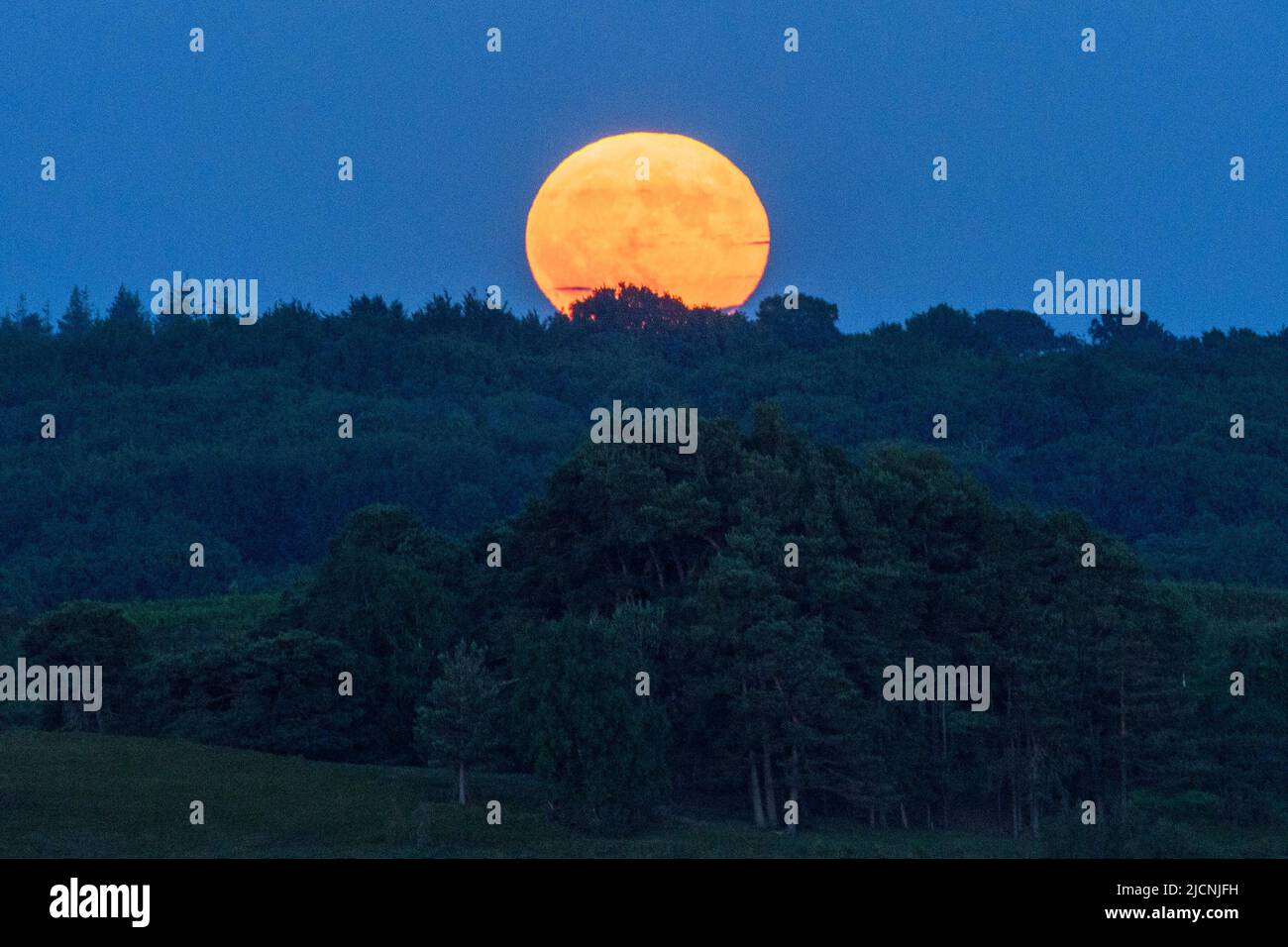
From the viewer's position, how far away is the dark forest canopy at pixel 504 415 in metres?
91.1

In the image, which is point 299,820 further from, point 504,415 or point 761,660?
point 504,415

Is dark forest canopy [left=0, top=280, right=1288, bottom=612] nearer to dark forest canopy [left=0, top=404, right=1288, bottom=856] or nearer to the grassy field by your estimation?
dark forest canopy [left=0, top=404, right=1288, bottom=856]

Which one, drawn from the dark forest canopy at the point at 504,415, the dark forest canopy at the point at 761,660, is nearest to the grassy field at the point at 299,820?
the dark forest canopy at the point at 761,660

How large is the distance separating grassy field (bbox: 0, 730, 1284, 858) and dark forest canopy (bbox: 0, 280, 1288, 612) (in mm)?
34547

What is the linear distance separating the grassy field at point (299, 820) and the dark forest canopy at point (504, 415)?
3455cm

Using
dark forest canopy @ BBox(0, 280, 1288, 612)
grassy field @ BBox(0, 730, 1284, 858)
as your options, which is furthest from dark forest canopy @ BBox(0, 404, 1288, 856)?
dark forest canopy @ BBox(0, 280, 1288, 612)

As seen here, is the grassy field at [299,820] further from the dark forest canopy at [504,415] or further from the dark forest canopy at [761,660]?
the dark forest canopy at [504,415]

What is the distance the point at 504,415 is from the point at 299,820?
74.8 m

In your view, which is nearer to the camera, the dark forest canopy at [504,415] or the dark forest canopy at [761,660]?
the dark forest canopy at [761,660]

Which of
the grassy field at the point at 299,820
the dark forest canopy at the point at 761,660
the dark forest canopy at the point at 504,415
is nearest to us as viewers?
the grassy field at the point at 299,820

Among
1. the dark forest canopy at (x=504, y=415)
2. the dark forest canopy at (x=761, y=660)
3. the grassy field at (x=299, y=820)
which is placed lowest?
the grassy field at (x=299, y=820)

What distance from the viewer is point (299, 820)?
34.8 metres

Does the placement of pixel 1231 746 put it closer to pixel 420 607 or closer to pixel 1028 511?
pixel 1028 511
